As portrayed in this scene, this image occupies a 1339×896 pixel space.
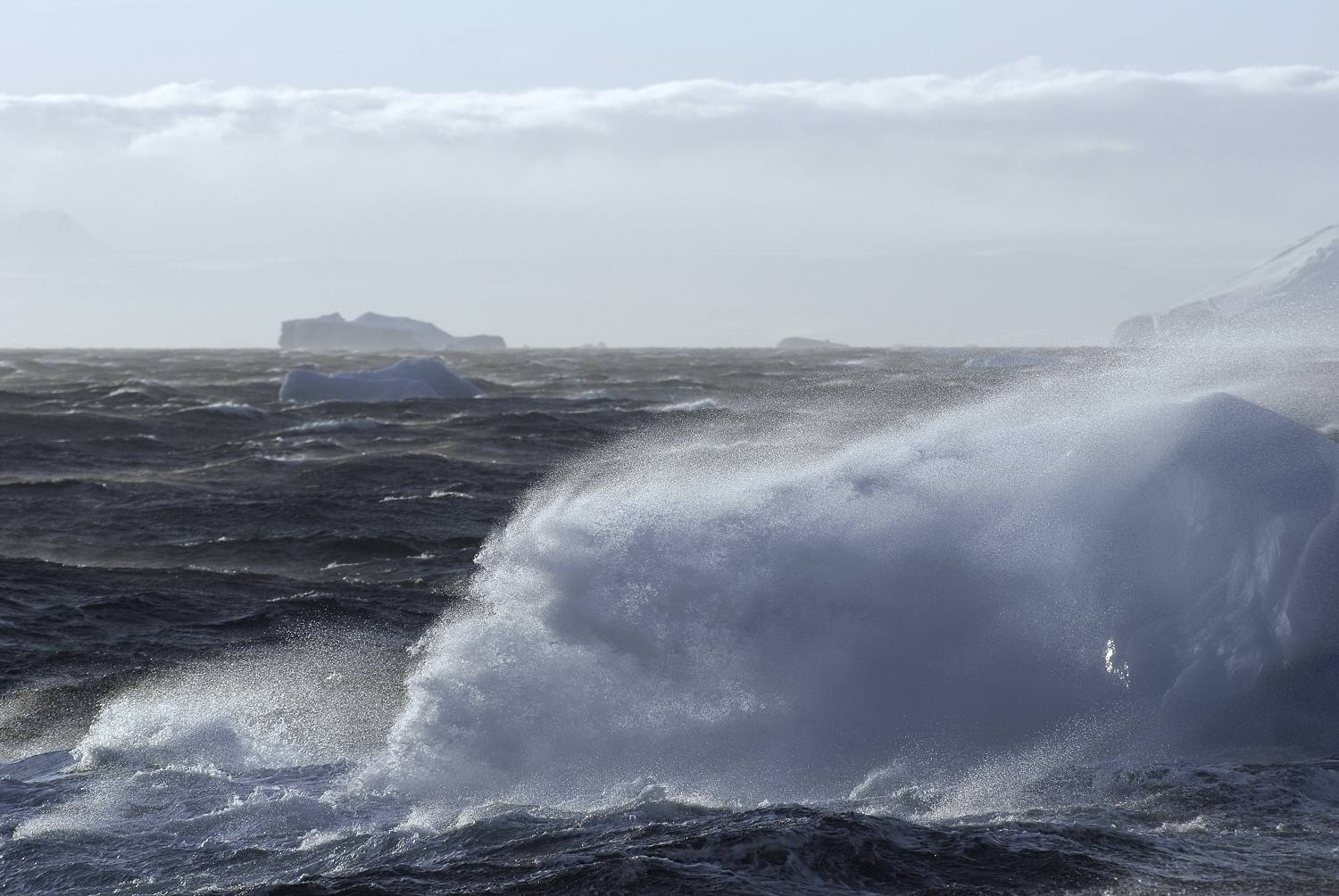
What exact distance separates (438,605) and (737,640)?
5589 mm

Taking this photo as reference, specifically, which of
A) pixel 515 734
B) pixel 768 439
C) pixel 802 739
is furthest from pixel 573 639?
pixel 768 439

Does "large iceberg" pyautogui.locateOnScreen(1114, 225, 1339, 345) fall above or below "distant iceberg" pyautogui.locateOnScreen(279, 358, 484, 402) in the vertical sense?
above

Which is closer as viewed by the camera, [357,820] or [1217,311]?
[357,820]

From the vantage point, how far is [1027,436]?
10.4 meters

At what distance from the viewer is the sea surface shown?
661cm

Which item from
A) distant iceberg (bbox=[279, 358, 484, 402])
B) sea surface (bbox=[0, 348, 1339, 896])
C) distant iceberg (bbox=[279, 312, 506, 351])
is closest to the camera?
sea surface (bbox=[0, 348, 1339, 896])

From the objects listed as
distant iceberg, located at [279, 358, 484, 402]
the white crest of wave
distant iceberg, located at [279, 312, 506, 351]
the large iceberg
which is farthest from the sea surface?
distant iceberg, located at [279, 312, 506, 351]

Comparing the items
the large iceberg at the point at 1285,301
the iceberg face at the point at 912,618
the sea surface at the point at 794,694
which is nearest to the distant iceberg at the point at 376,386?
the sea surface at the point at 794,694

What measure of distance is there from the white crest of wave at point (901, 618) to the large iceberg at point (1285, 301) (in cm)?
5708

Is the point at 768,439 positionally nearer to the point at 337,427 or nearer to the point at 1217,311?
the point at 337,427

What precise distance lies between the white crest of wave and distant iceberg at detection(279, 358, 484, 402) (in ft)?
107

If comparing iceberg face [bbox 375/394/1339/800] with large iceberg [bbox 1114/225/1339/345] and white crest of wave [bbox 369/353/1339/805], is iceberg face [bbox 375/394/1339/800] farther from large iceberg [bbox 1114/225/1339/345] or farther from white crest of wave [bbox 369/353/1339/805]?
large iceberg [bbox 1114/225/1339/345]

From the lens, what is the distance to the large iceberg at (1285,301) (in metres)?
68.8

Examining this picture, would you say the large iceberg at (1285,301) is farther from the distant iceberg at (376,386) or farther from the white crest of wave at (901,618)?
the white crest of wave at (901,618)
